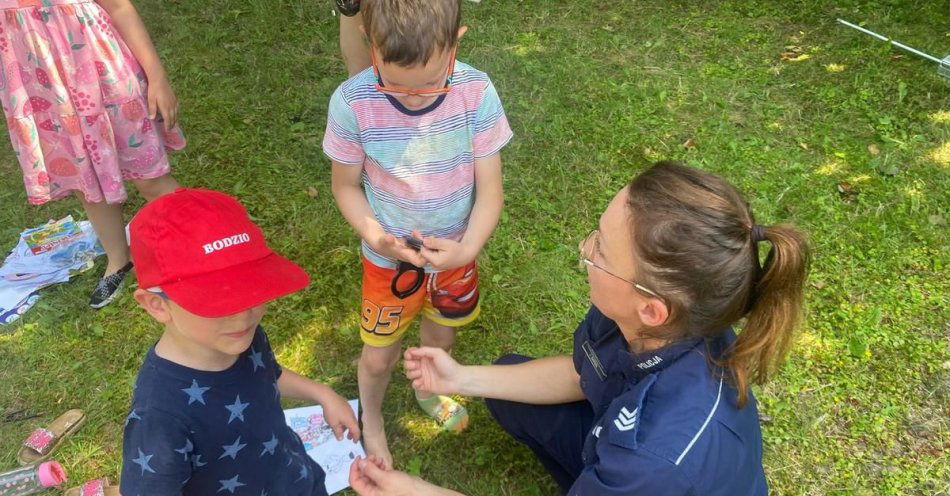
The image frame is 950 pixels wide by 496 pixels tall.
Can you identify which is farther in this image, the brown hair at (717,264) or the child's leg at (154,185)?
the child's leg at (154,185)

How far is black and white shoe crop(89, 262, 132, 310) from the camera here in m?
3.35

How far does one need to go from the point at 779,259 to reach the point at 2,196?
14.6ft

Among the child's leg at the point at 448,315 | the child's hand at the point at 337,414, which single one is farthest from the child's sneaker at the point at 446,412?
the child's hand at the point at 337,414

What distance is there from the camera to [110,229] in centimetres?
333

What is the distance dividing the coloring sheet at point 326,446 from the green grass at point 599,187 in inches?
7.9

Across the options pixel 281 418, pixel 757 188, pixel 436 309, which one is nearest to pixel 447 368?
pixel 436 309

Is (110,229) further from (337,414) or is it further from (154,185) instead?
(337,414)

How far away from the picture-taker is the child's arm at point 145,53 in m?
2.73

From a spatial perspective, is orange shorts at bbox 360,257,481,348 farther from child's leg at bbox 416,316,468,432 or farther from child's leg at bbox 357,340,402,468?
child's leg at bbox 416,316,468,432

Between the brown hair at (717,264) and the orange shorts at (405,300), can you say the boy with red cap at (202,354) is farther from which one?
the brown hair at (717,264)

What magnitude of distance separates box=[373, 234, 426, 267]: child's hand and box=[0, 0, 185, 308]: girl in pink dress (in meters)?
1.48

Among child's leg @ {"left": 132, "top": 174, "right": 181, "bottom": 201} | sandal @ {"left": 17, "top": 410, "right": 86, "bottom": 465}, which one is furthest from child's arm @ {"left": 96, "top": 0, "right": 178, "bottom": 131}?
sandal @ {"left": 17, "top": 410, "right": 86, "bottom": 465}

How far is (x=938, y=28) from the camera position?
4938mm

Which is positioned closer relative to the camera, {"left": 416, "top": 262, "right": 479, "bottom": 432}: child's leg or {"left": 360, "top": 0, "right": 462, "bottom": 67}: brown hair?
{"left": 360, "top": 0, "right": 462, "bottom": 67}: brown hair
